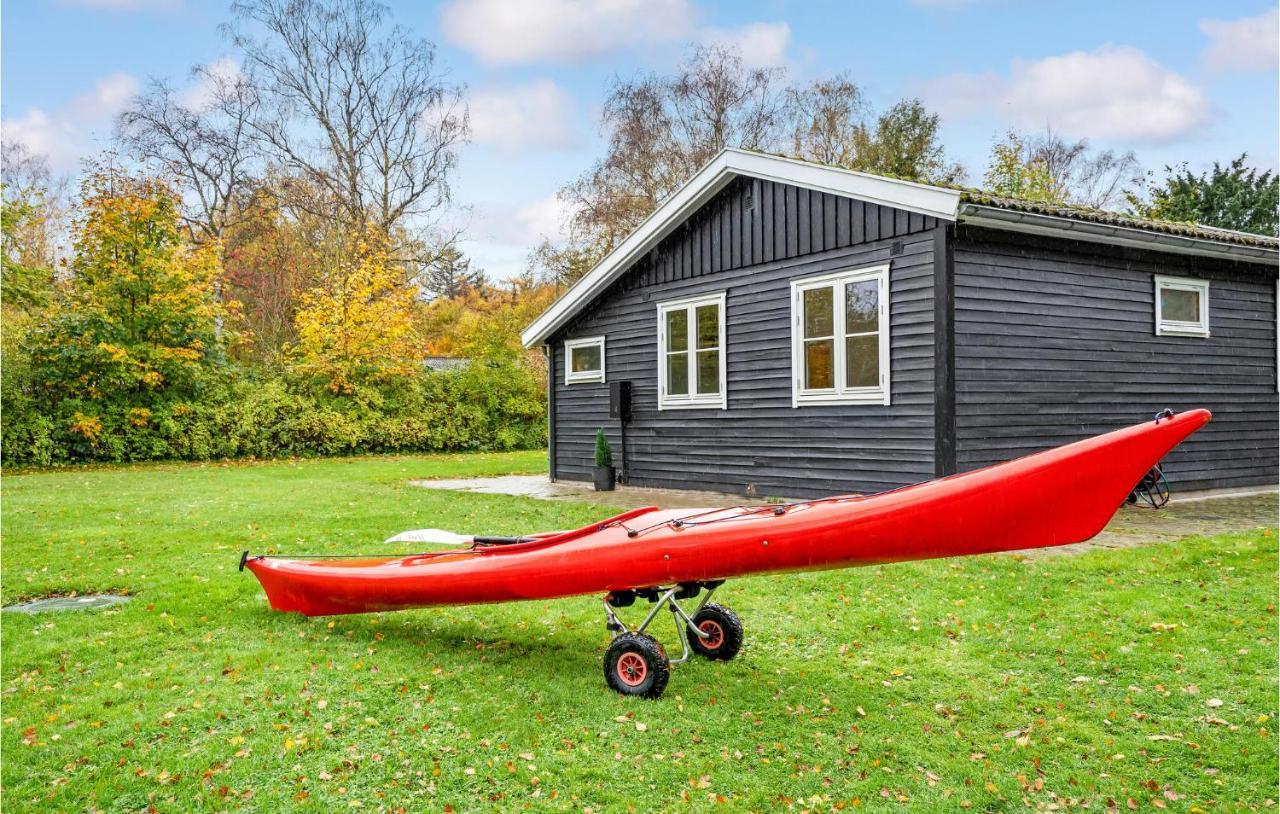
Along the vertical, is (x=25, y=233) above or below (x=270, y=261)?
above

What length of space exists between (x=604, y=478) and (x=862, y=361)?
15.0 feet

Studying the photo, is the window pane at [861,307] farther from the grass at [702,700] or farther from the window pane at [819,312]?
the grass at [702,700]

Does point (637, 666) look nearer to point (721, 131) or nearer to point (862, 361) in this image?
point (862, 361)

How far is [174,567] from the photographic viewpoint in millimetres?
7035

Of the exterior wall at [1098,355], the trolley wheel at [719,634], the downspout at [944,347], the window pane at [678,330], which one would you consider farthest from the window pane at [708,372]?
the trolley wheel at [719,634]

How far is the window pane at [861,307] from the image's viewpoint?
975 centimetres

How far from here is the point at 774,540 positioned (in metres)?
3.76

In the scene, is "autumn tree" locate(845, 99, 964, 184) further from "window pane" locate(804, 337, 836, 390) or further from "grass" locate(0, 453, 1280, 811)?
"grass" locate(0, 453, 1280, 811)

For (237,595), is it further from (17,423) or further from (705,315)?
(17,423)

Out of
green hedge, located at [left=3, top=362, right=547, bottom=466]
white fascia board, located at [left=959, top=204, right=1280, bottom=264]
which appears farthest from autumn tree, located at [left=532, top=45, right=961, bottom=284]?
white fascia board, located at [left=959, top=204, right=1280, bottom=264]

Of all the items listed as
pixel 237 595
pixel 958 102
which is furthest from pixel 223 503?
pixel 958 102

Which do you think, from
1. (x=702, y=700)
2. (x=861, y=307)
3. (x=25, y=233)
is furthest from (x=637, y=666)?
(x=25, y=233)

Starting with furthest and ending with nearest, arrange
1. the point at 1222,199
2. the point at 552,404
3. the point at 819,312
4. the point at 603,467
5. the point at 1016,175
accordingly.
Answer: the point at 1222,199 → the point at 1016,175 → the point at 552,404 → the point at 603,467 → the point at 819,312

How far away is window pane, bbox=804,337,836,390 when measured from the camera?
1026 cm
